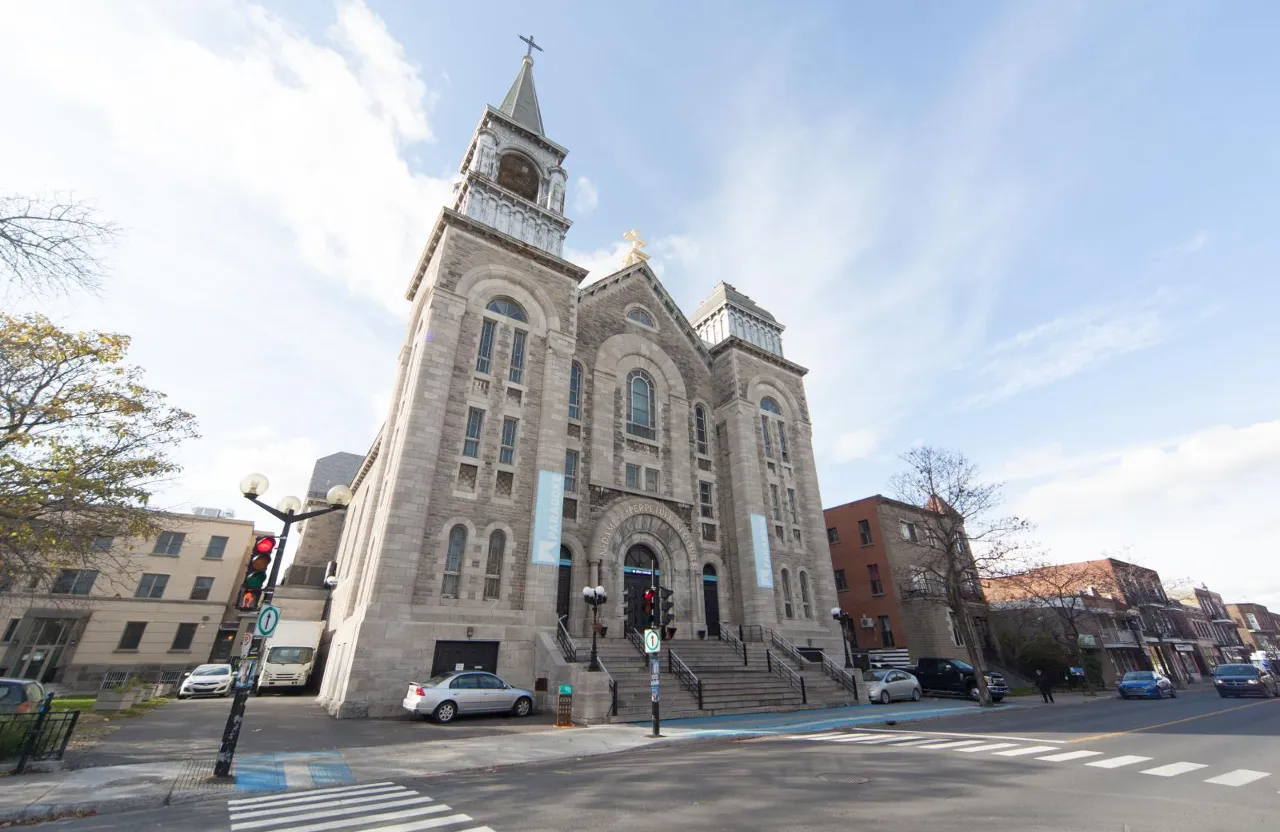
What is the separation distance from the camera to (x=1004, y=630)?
3756cm

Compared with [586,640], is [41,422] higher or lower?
higher

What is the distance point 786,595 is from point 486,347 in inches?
773

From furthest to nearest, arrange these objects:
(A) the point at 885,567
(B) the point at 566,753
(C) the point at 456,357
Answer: (A) the point at 885,567, (C) the point at 456,357, (B) the point at 566,753

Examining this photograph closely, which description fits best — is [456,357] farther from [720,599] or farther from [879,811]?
[879,811]

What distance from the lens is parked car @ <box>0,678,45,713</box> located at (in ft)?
36.4

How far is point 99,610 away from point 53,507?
2721cm

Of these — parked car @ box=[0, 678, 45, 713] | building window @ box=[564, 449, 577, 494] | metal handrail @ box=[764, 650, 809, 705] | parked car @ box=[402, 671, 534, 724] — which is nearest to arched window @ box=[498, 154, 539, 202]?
building window @ box=[564, 449, 577, 494]

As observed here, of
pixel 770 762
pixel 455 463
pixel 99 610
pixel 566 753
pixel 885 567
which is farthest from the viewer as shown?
pixel 885 567

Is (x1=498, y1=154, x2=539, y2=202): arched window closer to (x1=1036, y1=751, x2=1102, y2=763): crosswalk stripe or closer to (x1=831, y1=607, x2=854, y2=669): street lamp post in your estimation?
(x1=831, y1=607, x2=854, y2=669): street lamp post

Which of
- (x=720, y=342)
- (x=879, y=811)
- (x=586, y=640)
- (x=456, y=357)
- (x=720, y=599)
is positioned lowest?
(x=879, y=811)

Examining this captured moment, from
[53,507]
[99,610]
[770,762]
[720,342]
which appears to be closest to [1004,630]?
[720,342]

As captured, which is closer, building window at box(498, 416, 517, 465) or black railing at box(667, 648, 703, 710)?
black railing at box(667, 648, 703, 710)

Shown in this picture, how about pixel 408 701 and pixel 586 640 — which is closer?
pixel 408 701

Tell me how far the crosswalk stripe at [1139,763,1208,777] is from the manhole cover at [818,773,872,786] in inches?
199
